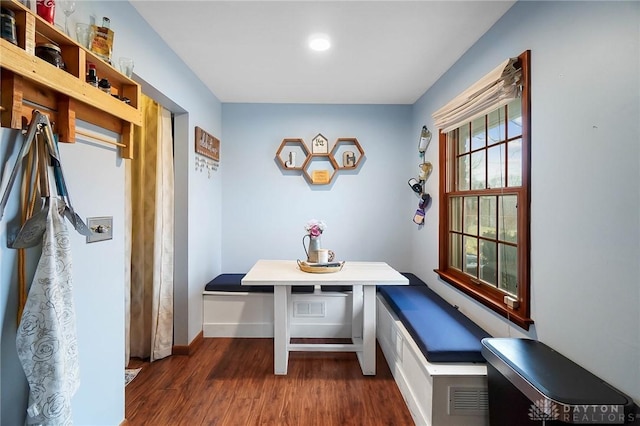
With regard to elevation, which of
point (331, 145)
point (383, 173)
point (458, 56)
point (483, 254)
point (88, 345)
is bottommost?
point (88, 345)

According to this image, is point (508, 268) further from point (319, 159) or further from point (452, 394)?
point (319, 159)

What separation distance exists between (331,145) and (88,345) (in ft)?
9.04

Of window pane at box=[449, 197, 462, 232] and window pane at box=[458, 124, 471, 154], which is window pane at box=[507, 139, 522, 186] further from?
window pane at box=[449, 197, 462, 232]

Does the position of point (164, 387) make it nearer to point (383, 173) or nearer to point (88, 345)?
point (88, 345)

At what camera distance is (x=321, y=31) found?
1950 mm

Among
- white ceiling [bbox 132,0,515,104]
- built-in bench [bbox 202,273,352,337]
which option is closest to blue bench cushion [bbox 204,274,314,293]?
built-in bench [bbox 202,273,352,337]

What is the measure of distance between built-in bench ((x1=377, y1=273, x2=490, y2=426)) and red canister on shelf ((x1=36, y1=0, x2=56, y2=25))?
2327 millimetres

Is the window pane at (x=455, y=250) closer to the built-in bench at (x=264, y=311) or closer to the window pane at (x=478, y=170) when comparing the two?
the window pane at (x=478, y=170)

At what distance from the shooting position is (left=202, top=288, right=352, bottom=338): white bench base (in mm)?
2895

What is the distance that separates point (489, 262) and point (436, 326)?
624mm

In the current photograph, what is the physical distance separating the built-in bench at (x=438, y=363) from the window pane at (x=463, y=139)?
52.2 inches

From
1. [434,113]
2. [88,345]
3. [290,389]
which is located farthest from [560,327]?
[88,345]

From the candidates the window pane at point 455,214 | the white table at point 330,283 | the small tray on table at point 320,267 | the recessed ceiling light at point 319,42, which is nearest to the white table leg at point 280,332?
the white table at point 330,283

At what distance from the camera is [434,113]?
2.64 metres
